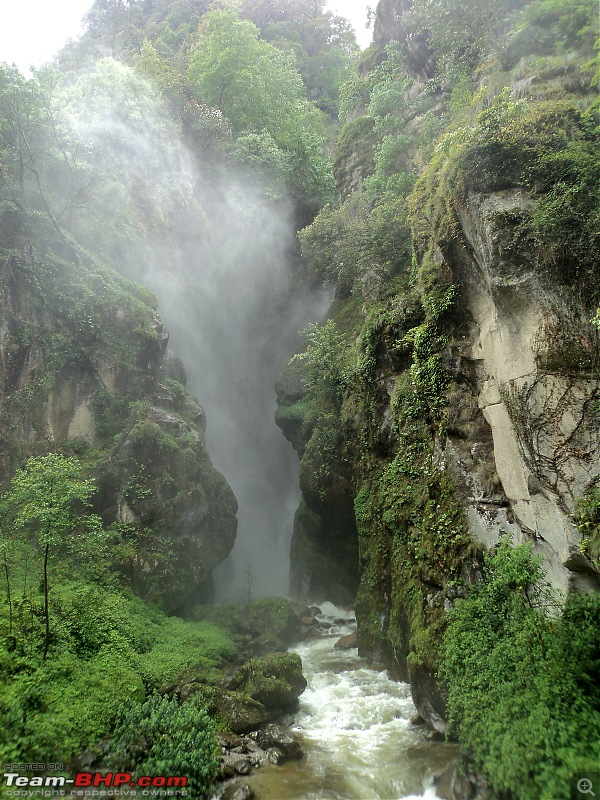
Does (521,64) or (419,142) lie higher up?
(419,142)

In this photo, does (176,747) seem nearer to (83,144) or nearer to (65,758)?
(65,758)

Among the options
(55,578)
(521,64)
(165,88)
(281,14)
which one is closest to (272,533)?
(55,578)

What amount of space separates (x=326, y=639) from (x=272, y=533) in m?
10.2

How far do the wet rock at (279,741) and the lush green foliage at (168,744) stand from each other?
44.8 inches

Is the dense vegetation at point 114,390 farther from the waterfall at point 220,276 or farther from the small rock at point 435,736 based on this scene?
the small rock at point 435,736

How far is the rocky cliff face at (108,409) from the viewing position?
14883 mm

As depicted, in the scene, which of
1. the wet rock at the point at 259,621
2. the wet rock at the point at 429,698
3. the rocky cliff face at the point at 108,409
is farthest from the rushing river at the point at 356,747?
the rocky cliff face at the point at 108,409

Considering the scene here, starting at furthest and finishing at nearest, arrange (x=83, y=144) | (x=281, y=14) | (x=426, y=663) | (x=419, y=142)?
(x=281, y=14) → (x=83, y=144) → (x=419, y=142) → (x=426, y=663)

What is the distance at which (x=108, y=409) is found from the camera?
16.5 m

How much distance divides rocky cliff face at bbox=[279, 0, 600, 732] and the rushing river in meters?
0.63

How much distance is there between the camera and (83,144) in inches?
816

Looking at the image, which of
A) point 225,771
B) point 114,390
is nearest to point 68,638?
point 225,771

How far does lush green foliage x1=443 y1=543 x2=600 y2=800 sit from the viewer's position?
18.1 feet

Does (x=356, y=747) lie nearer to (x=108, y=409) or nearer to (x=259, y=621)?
(x=259, y=621)
